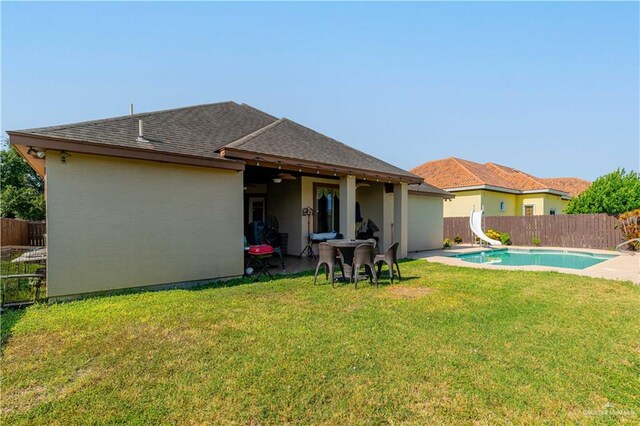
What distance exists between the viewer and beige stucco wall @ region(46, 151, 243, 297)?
257 inches

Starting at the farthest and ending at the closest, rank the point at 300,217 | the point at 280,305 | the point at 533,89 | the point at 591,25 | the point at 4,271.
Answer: the point at 533,89 < the point at 300,217 < the point at 591,25 < the point at 4,271 < the point at 280,305

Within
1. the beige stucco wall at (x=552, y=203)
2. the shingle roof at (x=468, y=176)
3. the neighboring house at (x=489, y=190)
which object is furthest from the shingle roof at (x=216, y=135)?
the beige stucco wall at (x=552, y=203)

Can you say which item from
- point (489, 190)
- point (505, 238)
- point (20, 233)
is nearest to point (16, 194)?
point (20, 233)

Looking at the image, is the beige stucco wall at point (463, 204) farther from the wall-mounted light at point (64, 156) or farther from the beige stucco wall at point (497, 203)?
the wall-mounted light at point (64, 156)

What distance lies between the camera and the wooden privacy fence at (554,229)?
18750 mm

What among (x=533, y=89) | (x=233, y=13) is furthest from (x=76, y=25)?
(x=533, y=89)

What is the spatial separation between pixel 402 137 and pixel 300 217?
14.9m

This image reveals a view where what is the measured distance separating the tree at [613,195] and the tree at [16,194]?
43.0m

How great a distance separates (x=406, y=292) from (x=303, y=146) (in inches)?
246

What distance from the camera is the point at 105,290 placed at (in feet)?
22.8

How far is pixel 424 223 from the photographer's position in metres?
17.5

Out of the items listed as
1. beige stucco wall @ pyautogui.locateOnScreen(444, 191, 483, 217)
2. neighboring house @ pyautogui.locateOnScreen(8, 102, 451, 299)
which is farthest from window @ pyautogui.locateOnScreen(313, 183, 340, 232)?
beige stucco wall @ pyautogui.locateOnScreen(444, 191, 483, 217)

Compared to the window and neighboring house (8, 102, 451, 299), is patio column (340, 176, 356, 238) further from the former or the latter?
the window

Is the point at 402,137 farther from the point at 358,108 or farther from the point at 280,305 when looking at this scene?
the point at 280,305
